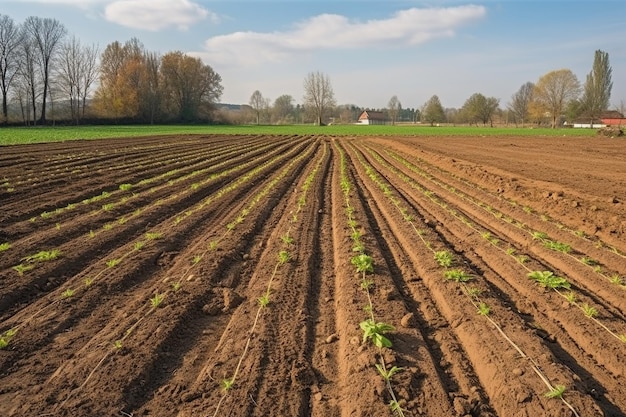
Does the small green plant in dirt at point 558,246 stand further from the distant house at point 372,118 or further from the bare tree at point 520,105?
the distant house at point 372,118

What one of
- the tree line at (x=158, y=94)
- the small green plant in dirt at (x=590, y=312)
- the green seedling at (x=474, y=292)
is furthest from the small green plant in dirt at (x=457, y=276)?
the tree line at (x=158, y=94)

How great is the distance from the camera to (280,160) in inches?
986

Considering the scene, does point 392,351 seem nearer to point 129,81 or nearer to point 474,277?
point 474,277

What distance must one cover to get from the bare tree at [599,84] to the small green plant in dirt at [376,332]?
4725 inches

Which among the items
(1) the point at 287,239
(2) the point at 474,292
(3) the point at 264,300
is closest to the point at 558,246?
(2) the point at 474,292

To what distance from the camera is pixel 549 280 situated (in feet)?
21.9

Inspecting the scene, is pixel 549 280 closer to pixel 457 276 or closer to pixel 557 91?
pixel 457 276

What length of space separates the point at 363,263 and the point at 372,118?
6102 inches

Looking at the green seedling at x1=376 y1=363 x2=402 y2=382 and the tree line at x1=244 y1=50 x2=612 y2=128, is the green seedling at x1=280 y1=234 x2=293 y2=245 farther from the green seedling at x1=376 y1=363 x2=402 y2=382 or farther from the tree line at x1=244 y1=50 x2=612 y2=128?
the tree line at x1=244 y1=50 x2=612 y2=128

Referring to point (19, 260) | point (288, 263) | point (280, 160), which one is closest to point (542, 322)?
point (288, 263)

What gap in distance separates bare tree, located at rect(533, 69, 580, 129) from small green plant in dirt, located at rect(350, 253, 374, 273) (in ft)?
329

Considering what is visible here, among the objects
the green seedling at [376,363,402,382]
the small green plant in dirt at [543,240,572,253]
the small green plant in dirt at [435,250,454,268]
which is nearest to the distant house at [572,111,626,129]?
the small green plant in dirt at [543,240,572,253]

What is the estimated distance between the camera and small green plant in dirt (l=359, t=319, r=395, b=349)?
193 inches

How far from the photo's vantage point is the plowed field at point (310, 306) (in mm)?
4141
